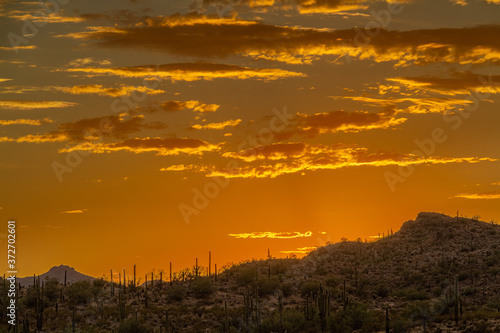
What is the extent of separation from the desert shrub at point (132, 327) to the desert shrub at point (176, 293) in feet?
44.7

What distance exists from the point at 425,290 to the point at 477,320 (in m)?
25.4

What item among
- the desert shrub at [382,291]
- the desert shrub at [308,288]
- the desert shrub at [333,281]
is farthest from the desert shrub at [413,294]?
the desert shrub at [308,288]

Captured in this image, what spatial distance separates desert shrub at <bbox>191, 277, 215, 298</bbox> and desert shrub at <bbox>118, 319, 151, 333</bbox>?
1579 cm

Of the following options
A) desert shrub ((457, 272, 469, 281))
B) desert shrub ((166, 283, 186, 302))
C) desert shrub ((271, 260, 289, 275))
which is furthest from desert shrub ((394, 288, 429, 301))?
desert shrub ((166, 283, 186, 302))

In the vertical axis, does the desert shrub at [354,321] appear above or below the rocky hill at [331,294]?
below

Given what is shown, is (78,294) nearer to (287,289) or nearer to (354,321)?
(287,289)

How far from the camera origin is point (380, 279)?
89062 mm

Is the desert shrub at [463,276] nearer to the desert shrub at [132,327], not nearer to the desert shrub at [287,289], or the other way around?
the desert shrub at [287,289]

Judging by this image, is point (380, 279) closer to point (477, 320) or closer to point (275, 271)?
point (275, 271)

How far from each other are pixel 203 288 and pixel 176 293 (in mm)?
3255

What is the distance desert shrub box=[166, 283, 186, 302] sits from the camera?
77375 millimetres

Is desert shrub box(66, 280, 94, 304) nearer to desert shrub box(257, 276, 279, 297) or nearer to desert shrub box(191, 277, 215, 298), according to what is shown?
desert shrub box(191, 277, 215, 298)

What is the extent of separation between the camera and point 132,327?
6284 cm

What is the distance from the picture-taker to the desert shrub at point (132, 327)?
6219 cm
